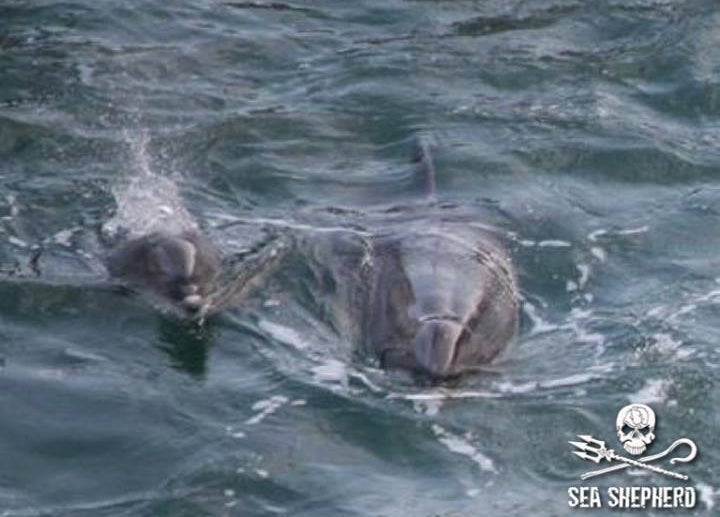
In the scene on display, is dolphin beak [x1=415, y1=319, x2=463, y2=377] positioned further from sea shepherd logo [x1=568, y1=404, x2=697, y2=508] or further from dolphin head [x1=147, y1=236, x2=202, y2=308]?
dolphin head [x1=147, y1=236, x2=202, y2=308]

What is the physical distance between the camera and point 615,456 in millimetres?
11516

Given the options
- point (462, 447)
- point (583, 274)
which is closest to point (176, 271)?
point (462, 447)

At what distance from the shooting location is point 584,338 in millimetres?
12914

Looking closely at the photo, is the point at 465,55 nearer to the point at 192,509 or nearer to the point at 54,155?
the point at 54,155

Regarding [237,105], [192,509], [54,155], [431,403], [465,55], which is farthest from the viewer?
[465,55]

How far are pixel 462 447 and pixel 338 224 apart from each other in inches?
127

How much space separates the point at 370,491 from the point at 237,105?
6156 mm

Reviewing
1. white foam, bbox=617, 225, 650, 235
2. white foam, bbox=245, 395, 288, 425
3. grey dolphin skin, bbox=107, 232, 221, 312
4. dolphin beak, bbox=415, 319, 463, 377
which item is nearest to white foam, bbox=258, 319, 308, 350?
grey dolphin skin, bbox=107, 232, 221, 312

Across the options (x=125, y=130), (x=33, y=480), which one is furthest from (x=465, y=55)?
(x=33, y=480)

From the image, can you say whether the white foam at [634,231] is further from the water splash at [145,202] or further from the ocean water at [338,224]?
the water splash at [145,202]

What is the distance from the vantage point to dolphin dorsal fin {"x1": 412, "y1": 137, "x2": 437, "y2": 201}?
14.8 metres

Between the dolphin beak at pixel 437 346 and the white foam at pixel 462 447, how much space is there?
0.40 meters

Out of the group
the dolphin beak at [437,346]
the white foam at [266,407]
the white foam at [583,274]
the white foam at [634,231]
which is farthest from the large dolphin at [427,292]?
the white foam at [634,231]

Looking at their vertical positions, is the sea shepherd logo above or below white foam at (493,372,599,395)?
below
